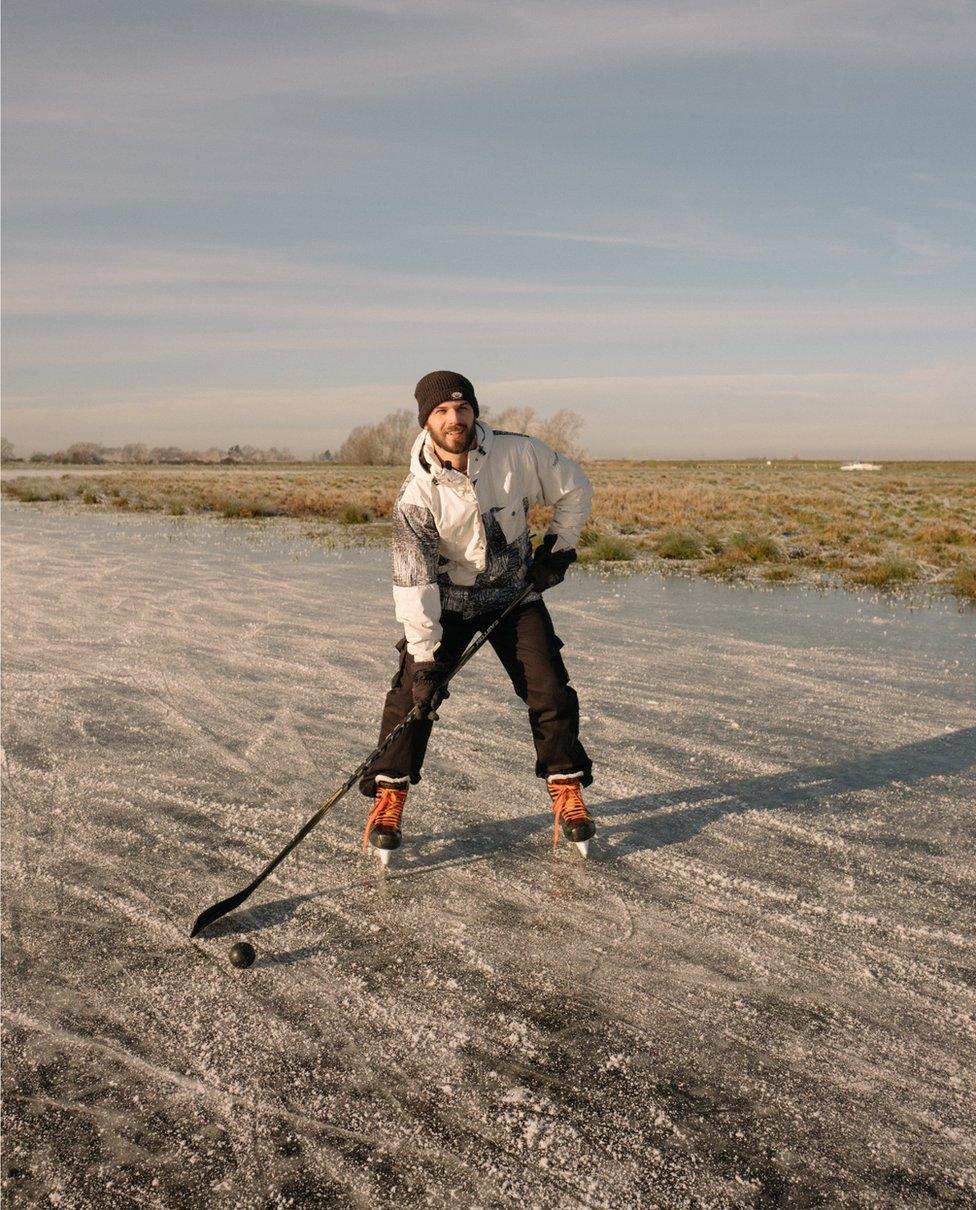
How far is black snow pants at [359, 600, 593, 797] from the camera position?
150 inches

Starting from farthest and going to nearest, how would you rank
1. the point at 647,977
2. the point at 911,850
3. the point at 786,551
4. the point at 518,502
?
1. the point at 786,551
2. the point at 911,850
3. the point at 518,502
4. the point at 647,977

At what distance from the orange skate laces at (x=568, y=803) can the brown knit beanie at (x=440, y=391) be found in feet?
5.05

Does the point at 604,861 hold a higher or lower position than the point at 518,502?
lower

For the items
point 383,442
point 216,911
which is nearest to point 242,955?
point 216,911

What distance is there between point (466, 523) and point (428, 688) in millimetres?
659

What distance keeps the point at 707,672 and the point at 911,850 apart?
10.8 ft

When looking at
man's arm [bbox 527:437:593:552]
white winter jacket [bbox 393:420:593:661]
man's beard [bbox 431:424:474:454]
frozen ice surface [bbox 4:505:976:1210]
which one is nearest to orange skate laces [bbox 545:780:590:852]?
frozen ice surface [bbox 4:505:976:1210]

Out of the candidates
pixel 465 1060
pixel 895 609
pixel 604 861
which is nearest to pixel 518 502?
pixel 604 861

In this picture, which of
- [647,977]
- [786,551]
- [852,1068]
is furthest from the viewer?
[786,551]

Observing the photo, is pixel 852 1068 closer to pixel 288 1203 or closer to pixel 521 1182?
pixel 521 1182

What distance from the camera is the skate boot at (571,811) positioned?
3752 millimetres

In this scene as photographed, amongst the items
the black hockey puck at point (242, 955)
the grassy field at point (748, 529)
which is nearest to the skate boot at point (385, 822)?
the black hockey puck at point (242, 955)

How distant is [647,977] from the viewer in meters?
2.94

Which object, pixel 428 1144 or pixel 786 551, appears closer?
pixel 428 1144
